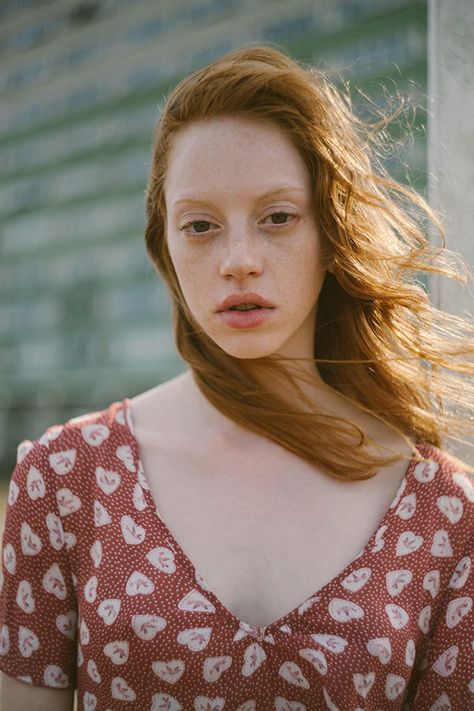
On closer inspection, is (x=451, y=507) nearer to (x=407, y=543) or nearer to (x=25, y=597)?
(x=407, y=543)

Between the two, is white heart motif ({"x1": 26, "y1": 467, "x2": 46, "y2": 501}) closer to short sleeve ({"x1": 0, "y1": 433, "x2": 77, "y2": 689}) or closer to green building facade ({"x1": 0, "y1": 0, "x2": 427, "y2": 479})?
short sleeve ({"x1": 0, "y1": 433, "x2": 77, "y2": 689})

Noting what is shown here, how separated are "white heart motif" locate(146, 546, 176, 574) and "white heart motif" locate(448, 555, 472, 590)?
473mm

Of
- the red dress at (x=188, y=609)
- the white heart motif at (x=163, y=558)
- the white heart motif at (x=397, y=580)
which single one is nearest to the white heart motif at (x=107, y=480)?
the red dress at (x=188, y=609)

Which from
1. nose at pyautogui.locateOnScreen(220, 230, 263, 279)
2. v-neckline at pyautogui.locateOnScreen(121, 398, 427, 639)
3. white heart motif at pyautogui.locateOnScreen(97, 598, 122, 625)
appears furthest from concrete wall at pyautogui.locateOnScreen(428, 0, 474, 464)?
white heart motif at pyautogui.locateOnScreen(97, 598, 122, 625)

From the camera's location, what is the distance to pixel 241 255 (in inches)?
48.4

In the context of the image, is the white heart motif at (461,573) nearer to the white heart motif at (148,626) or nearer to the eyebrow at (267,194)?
the white heart motif at (148,626)

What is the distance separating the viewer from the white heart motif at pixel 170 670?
3.93ft

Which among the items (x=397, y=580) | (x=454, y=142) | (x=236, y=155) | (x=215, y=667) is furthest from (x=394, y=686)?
(x=454, y=142)

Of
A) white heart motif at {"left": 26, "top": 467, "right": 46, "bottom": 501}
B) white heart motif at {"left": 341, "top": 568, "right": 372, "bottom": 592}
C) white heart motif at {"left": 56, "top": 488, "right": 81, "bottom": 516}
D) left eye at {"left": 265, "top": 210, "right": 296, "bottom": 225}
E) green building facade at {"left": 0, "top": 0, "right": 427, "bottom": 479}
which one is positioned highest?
green building facade at {"left": 0, "top": 0, "right": 427, "bottom": 479}

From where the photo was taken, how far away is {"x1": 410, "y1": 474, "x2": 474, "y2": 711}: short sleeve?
4.11 feet

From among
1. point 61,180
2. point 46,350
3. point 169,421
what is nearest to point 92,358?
point 46,350

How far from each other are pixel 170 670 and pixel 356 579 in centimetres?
32

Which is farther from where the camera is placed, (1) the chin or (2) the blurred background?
(2) the blurred background

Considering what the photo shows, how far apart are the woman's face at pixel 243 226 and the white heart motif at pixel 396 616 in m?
0.45
